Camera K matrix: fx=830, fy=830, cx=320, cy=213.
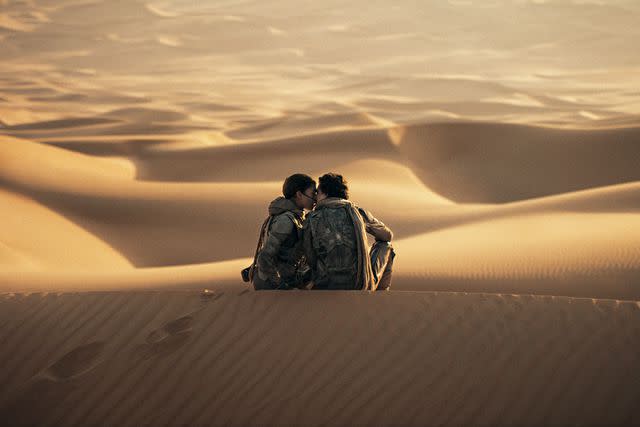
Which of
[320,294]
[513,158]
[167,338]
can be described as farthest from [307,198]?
[513,158]

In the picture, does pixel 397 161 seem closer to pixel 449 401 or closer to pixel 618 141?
pixel 618 141

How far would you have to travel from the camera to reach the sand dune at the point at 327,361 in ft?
17.2

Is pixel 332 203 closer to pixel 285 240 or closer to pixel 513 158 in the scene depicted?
pixel 285 240

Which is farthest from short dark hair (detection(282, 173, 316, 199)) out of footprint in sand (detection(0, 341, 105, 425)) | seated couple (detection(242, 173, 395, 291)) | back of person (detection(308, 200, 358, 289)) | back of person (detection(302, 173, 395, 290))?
footprint in sand (detection(0, 341, 105, 425))

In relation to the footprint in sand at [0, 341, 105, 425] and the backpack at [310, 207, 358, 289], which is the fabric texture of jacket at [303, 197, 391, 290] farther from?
the footprint in sand at [0, 341, 105, 425]

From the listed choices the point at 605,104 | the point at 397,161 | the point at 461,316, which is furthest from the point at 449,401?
the point at 605,104

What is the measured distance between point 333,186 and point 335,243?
0.45 m

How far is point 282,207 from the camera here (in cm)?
618

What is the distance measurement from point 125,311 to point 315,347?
163 centimetres

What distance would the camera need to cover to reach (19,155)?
18531 millimetres

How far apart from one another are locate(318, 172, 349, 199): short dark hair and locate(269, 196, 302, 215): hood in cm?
24

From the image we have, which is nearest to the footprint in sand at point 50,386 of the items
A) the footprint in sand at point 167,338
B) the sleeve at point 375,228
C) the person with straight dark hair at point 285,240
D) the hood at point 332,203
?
the footprint in sand at point 167,338

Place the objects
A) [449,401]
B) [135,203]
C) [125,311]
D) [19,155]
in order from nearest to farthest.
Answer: [449,401] < [125,311] < [135,203] < [19,155]

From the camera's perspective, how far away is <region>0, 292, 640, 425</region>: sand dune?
5.25 metres
